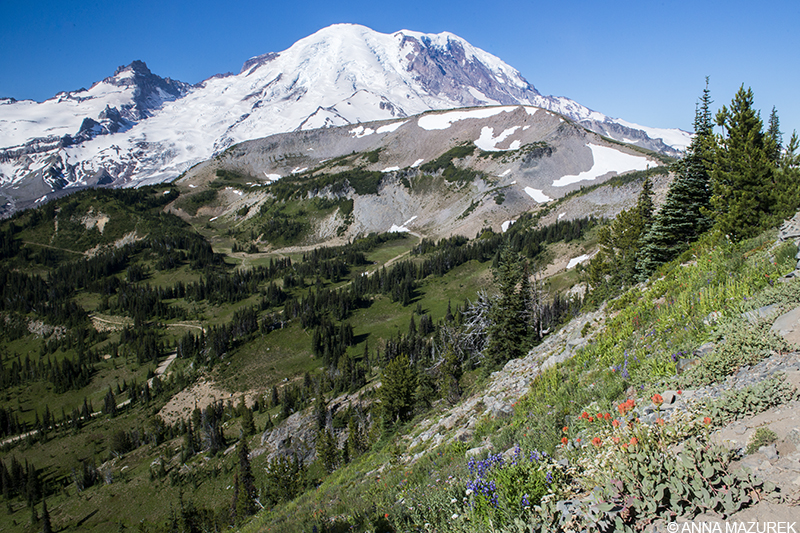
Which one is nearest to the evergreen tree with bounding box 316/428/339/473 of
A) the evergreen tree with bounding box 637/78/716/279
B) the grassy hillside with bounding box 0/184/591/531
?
the grassy hillside with bounding box 0/184/591/531

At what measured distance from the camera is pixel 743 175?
20.4 metres

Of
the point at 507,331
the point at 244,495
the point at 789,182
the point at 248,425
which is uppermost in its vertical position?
the point at 789,182

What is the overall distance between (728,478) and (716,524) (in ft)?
1.83

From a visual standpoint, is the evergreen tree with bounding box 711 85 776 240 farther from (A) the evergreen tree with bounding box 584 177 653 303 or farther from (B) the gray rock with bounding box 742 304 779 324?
(A) the evergreen tree with bounding box 584 177 653 303

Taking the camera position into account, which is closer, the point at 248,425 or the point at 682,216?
the point at 682,216

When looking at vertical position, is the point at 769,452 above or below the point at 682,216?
below

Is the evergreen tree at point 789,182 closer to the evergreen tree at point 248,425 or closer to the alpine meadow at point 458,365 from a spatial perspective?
the alpine meadow at point 458,365

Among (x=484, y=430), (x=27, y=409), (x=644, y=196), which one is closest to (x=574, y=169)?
(x=644, y=196)

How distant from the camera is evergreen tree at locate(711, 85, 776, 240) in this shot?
62.6ft

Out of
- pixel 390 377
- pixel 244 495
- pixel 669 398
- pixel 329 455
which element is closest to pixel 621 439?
pixel 669 398

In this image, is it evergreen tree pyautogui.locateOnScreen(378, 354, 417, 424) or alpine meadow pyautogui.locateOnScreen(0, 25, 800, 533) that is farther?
evergreen tree pyautogui.locateOnScreen(378, 354, 417, 424)

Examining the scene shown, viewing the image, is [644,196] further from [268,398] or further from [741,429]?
[268,398]

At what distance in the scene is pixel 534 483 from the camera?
6602 mm

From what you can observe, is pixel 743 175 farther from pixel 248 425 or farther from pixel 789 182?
pixel 248 425
